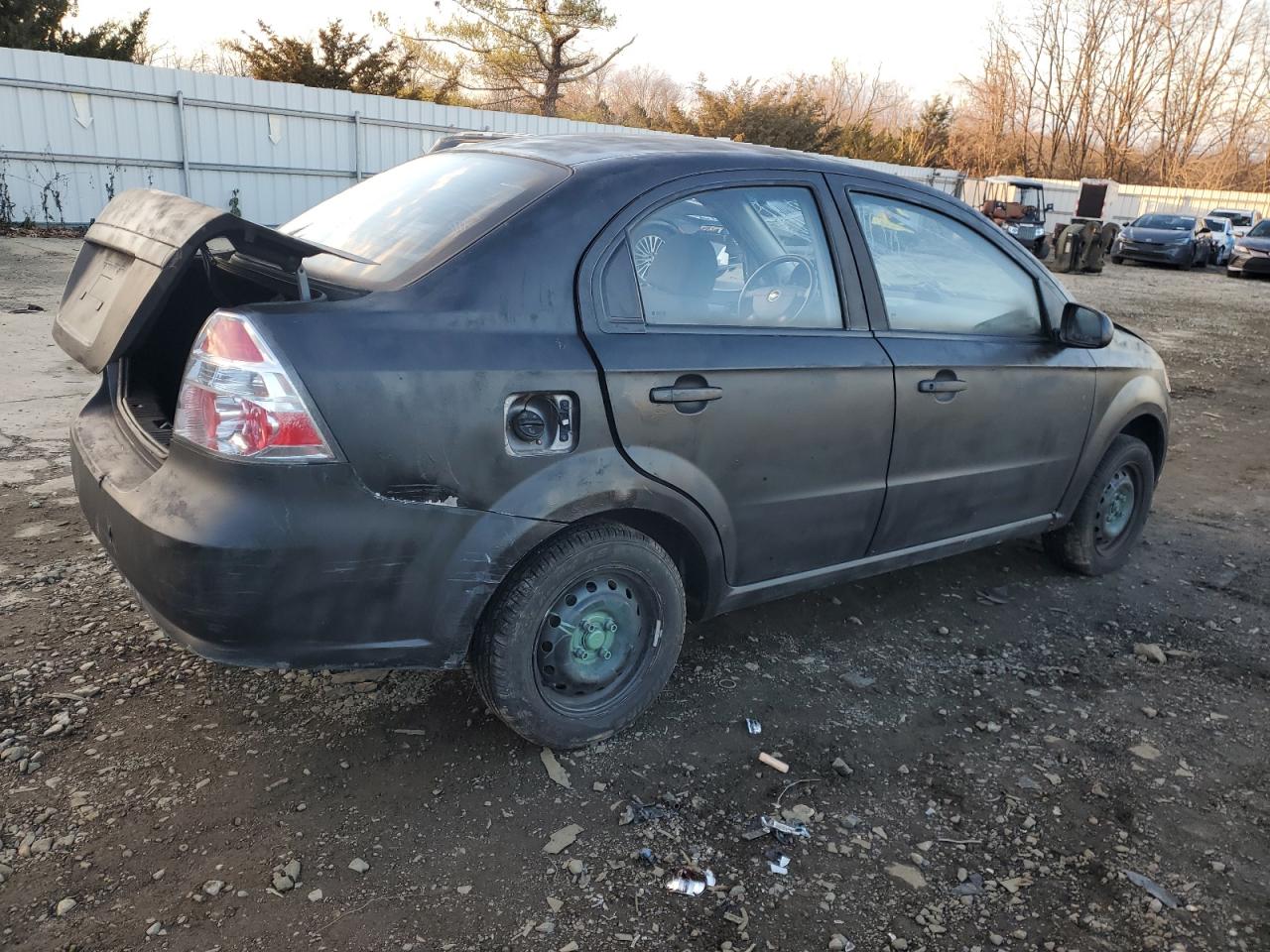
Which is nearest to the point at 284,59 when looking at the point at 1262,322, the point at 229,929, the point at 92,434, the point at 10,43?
the point at 10,43

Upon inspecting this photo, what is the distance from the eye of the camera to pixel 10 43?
16.8 m

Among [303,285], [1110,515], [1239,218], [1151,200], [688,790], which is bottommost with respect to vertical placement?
[688,790]

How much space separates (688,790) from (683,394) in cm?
115

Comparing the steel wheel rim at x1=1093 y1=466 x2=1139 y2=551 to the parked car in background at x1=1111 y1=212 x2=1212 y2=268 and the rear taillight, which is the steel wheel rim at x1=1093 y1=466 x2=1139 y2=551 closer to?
the rear taillight

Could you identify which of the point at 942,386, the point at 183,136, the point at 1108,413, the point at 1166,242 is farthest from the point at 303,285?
the point at 1166,242

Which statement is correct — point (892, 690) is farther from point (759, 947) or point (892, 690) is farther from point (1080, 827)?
point (759, 947)

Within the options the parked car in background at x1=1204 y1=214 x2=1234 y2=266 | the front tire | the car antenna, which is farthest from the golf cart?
the car antenna

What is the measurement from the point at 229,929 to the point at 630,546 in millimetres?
1360

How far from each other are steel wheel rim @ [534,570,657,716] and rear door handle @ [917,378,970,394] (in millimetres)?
1265

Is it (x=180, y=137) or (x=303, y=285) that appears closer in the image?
(x=303, y=285)

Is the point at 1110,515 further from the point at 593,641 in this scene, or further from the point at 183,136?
the point at 183,136

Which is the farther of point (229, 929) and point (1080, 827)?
point (1080, 827)

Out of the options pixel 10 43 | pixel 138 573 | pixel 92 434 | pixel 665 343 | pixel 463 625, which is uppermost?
pixel 10 43

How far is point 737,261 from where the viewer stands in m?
2.95
